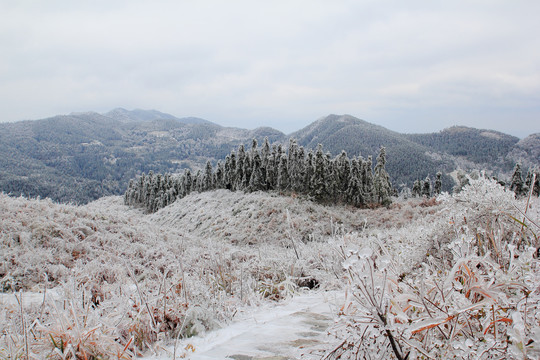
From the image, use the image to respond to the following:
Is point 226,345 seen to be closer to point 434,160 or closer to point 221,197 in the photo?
point 221,197

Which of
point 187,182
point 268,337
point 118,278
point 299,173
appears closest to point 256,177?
point 299,173

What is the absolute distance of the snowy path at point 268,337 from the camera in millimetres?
1971

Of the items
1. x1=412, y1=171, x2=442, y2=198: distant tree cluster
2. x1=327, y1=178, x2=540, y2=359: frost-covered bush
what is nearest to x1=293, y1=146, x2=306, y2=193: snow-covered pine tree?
x1=412, y1=171, x2=442, y2=198: distant tree cluster

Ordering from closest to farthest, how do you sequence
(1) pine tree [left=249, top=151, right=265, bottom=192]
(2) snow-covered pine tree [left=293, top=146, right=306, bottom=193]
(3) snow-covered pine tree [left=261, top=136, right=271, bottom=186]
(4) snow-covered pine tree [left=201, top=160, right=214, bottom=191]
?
(2) snow-covered pine tree [left=293, top=146, right=306, bottom=193]
(1) pine tree [left=249, top=151, right=265, bottom=192]
(3) snow-covered pine tree [left=261, top=136, right=271, bottom=186]
(4) snow-covered pine tree [left=201, top=160, right=214, bottom=191]

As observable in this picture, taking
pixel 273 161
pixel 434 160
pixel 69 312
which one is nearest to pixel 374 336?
pixel 69 312

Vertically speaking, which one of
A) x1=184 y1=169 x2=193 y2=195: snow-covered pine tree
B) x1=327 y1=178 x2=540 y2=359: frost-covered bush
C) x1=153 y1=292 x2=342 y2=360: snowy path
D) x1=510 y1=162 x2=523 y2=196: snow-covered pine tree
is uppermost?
x1=510 y1=162 x2=523 y2=196: snow-covered pine tree

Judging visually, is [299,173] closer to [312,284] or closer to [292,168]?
[292,168]

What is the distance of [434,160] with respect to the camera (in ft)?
623

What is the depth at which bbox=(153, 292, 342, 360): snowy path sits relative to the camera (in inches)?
77.6

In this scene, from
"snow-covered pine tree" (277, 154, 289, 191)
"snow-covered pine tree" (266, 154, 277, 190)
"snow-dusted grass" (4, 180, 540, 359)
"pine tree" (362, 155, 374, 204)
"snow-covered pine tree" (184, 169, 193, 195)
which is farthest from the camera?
"snow-covered pine tree" (184, 169, 193, 195)

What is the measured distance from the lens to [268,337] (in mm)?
2256

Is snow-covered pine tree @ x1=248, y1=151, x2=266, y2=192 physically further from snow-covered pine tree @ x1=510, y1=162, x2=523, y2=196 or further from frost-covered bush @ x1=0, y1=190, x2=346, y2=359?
snow-covered pine tree @ x1=510, y1=162, x2=523, y2=196


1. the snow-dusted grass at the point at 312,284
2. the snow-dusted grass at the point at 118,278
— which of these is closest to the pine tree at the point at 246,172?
the snow-dusted grass at the point at 118,278

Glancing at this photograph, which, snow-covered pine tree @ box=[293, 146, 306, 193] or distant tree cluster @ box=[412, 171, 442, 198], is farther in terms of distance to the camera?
distant tree cluster @ box=[412, 171, 442, 198]
